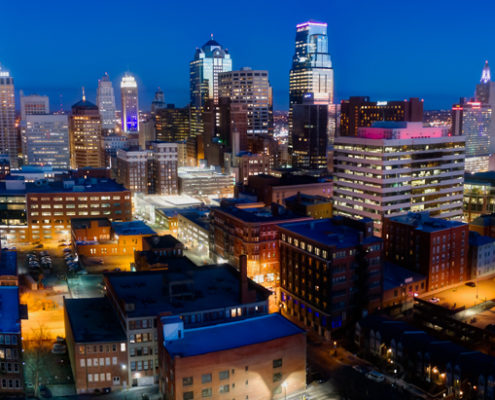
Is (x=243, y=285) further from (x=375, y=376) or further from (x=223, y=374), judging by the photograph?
(x=375, y=376)

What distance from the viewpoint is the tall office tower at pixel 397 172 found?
121 meters

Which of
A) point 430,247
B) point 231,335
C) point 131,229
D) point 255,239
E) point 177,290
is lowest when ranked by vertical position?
point 231,335

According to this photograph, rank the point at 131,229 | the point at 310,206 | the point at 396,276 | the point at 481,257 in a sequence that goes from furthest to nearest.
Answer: the point at 310,206 → the point at 131,229 → the point at 481,257 → the point at 396,276

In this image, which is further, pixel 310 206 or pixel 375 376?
pixel 310 206

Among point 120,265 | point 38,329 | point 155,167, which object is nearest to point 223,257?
point 120,265

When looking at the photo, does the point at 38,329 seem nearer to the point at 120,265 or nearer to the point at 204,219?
the point at 120,265

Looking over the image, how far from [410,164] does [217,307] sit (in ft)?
234

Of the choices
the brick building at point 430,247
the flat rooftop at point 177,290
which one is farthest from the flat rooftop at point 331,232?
the brick building at point 430,247

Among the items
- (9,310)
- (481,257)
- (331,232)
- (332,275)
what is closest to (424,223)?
(481,257)

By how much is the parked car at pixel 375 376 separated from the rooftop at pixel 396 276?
2085 cm

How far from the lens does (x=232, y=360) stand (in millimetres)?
59062

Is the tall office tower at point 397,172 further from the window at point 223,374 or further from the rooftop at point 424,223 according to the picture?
the window at point 223,374

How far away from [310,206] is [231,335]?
7079 centimetres

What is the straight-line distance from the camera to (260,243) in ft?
327
